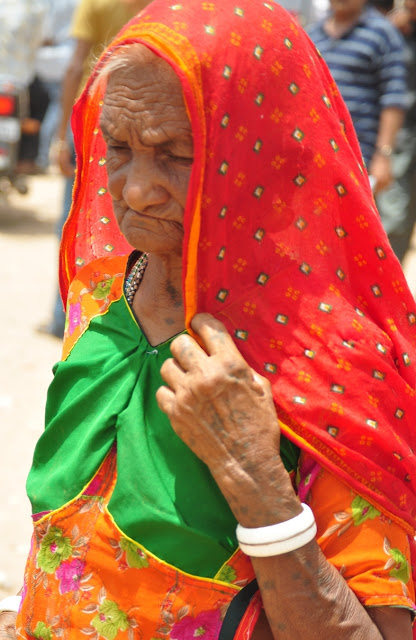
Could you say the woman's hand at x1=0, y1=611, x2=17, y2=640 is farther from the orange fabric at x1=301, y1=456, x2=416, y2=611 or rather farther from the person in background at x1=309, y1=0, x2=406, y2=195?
the person in background at x1=309, y1=0, x2=406, y2=195

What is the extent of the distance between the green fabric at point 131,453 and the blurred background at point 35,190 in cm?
210

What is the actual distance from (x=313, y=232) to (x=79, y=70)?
4437 mm

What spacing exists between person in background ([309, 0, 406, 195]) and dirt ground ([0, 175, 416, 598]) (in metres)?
2.54

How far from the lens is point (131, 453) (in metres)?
1.72

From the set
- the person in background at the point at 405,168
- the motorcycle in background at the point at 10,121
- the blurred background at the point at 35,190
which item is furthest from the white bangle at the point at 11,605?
the motorcycle in background at the point at 10,121

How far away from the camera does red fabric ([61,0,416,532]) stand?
5.20ft

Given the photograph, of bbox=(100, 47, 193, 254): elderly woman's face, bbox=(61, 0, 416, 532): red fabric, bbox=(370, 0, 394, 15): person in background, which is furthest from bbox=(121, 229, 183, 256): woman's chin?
bbox=(370, 0, 394, 15): person in background

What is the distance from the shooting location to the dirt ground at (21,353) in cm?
414

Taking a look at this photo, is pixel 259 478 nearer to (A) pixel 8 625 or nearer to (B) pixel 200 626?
(B) pixel 200 626

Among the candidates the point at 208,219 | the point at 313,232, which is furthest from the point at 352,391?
the point at 208,219

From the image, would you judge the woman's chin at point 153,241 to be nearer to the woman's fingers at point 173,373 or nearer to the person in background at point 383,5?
the woman's fingers at point 173,373

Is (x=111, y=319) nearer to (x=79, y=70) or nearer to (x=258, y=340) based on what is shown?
(x=258, y=340)

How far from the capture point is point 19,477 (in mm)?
4582

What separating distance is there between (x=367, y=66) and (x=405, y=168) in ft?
4.07
